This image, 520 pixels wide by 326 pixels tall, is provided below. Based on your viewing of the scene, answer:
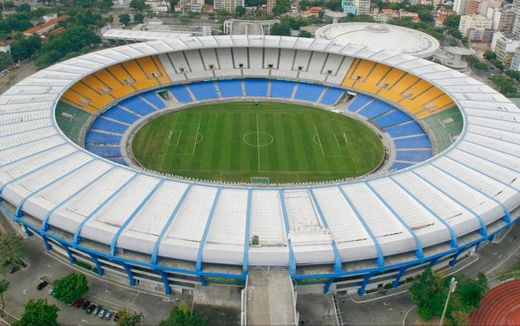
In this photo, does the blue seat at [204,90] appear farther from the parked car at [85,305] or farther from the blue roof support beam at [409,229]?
the parked car at [85,305]

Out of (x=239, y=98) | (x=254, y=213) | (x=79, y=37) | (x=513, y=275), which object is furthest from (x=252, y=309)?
(x=79, y=37)

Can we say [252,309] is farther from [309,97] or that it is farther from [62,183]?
[309,97]

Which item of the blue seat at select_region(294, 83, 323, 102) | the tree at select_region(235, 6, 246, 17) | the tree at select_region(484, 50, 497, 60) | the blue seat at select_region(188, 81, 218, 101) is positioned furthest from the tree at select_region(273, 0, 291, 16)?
the blue seat at select_region(188, 81, 218, 101)

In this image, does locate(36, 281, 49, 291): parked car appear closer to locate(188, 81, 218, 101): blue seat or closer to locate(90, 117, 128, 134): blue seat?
locate(90, 117, 128, 134): blue seat

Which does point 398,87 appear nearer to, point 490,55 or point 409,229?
point 409,229

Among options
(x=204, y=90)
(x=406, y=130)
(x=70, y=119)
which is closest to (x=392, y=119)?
(x=406, y=130)

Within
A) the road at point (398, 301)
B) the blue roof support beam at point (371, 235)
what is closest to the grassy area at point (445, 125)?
the road at point (398, 301)

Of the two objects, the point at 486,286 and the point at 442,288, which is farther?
the point at 486,286
